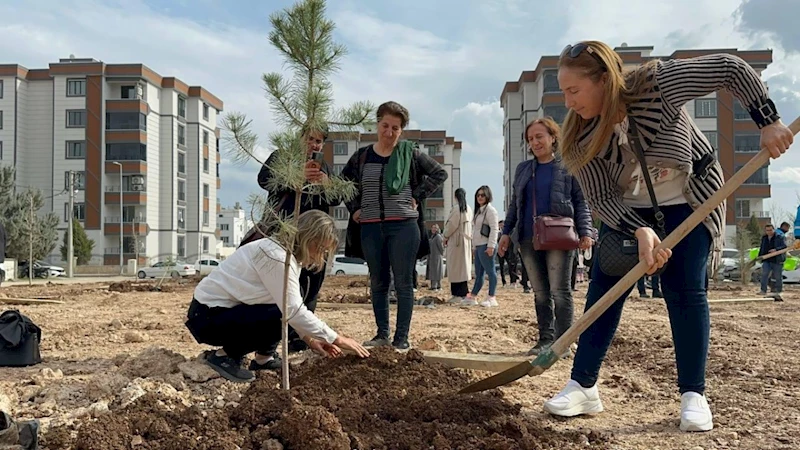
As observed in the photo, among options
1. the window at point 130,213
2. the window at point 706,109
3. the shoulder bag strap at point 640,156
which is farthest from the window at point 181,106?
the shoulder bag strap at point 640,156

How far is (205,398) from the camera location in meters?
3.04

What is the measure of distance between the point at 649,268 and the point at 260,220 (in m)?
1.80

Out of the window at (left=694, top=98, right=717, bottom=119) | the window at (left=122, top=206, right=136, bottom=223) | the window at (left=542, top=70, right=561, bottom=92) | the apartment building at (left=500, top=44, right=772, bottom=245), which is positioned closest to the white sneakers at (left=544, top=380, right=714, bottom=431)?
the apartment building at (left=500, top=44, right=772, bottom=245)

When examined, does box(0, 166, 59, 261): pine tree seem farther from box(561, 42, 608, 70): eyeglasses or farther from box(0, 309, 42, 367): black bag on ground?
box(561, 42, 608, 70): eyeglasses

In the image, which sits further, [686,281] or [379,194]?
[379,194]

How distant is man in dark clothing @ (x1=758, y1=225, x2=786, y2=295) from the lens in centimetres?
1375

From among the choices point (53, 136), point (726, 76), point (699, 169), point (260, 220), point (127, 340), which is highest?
point (53, 136)

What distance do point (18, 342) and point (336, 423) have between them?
279 centimetres

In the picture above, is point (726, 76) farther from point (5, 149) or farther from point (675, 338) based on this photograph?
point (5, 149)

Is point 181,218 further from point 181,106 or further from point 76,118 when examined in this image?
point 76,118

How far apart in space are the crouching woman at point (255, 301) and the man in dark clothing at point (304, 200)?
0.13 metres

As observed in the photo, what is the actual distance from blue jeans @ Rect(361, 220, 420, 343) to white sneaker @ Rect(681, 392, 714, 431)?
2110 mm

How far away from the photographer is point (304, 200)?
4.52 meters

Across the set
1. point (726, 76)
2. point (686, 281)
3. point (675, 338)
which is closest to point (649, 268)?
point (686, 281)
